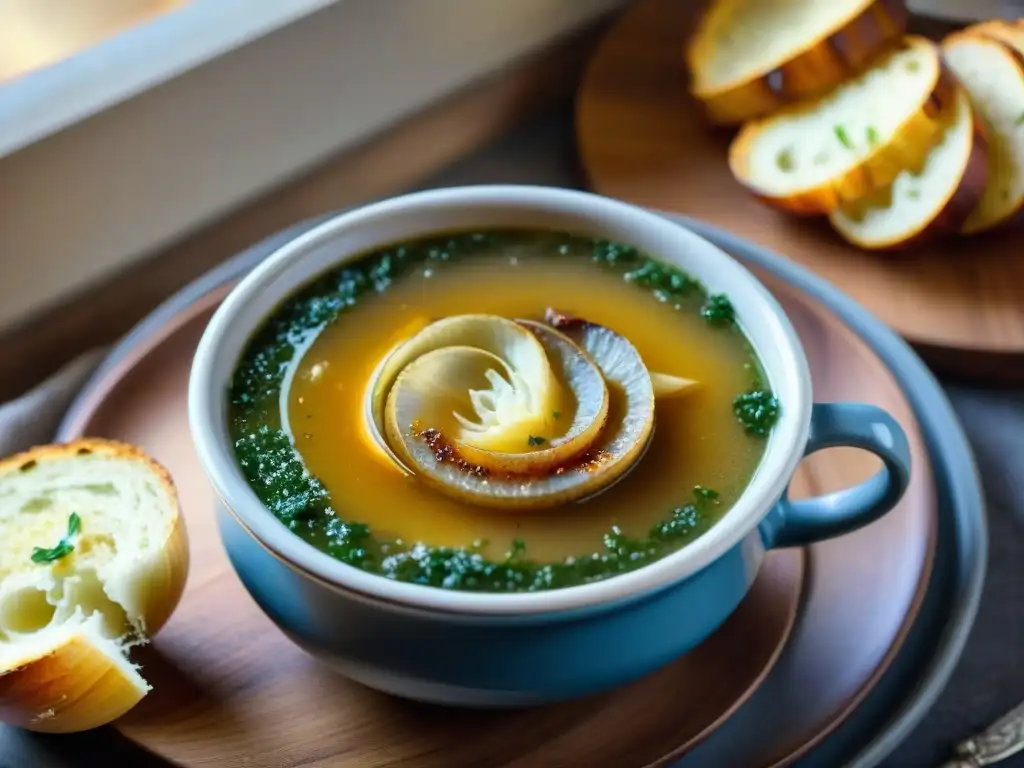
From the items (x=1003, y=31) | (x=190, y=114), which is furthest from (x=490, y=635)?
(x=1003, y=31)

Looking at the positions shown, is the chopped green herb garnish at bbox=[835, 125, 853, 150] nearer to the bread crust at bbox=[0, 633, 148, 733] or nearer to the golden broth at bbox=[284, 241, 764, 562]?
the golden broth at bbox=[284, 241, 764, 562]

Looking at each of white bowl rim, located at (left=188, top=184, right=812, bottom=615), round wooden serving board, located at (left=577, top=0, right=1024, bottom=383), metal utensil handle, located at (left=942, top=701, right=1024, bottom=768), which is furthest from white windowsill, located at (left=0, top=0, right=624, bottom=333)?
metal utensil handle, located at (left=942, top=701, right=1024, bottom=768)

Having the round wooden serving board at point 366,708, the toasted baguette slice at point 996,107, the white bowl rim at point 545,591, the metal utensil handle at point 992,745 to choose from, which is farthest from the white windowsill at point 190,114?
the metal utensil handle at point 992,745

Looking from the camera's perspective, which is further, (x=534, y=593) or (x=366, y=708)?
(x=366, y=708)

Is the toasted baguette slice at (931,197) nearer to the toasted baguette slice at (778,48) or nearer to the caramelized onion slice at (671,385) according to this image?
the toasted baguette slice at (778,48)

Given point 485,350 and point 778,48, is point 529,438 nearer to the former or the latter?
point 485,350

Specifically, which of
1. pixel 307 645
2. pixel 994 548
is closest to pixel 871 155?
pixel 994 548

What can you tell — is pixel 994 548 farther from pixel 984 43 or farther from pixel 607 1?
pixel 607 1
